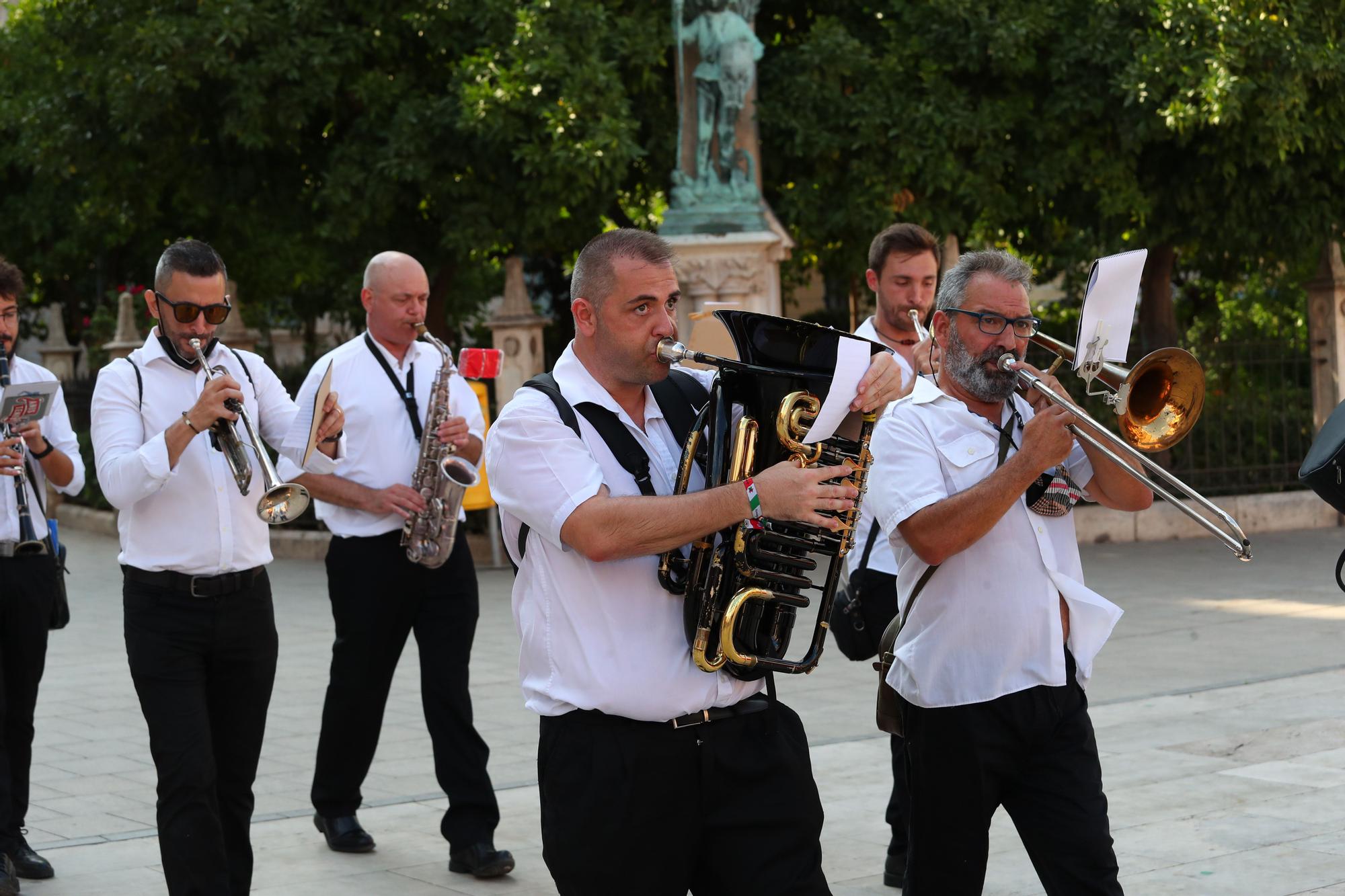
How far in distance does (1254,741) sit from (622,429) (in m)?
4.83

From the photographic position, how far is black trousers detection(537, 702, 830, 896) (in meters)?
3.52

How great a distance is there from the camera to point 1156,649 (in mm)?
9852

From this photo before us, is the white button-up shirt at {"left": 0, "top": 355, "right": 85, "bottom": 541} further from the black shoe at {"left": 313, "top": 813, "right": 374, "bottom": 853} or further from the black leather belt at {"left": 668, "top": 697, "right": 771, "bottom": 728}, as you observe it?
the black leather belt at {"left": 668, "top": 697, "right": 771, "bottom": 728}

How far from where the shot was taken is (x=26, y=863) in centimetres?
600

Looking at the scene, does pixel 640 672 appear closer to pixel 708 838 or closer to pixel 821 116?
pixel 708 838

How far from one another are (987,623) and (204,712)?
7.88 ft

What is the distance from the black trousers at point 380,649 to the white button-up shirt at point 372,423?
8cm

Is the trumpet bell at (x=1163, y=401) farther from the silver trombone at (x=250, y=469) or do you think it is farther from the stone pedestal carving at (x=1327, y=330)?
the stone pedestal carving at (x=1327, y=330)

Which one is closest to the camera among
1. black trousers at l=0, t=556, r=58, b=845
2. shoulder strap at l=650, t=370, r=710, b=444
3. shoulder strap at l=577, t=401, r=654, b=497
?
shoulder strap at l=577, t=401, r=654, b=497

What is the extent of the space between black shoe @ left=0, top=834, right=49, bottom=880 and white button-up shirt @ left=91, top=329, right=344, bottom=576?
56.1 inches

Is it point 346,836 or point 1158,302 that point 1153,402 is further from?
point 1158,302

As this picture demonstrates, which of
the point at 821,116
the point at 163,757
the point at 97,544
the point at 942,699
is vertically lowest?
the point at 97,544

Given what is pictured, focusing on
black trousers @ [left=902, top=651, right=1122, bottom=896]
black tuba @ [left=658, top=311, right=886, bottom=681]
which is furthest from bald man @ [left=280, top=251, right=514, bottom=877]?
black tuba @ [left=658, top=311, right=886, bottom=681]

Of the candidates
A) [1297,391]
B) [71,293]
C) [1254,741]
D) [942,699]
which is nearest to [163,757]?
[942,699]
